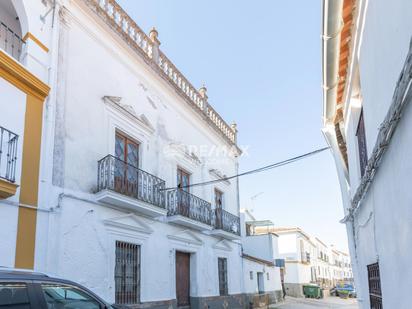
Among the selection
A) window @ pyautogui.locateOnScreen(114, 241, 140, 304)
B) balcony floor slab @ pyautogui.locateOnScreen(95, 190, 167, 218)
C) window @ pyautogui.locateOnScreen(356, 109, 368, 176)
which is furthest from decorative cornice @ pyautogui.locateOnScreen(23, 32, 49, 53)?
window @ pyautogui.locateOnScreen(356, 109, 368, 176)

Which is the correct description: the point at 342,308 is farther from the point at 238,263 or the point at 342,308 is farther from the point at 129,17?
the point at 129,17

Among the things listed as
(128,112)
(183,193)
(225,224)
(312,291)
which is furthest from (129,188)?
(312,291)

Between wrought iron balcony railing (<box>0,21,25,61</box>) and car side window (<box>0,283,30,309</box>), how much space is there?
5.91 meters

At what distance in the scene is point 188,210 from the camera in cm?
1267

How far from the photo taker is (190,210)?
12828mm

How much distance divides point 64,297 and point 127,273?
585 centimetres

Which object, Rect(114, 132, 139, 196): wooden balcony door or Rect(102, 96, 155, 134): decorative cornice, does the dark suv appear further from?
Rect(102, 96, 155, 134): decorative cornice

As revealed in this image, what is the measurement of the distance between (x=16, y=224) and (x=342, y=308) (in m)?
18.9

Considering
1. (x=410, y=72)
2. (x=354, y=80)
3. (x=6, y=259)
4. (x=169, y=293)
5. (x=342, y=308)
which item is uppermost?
(x=354, y=80)

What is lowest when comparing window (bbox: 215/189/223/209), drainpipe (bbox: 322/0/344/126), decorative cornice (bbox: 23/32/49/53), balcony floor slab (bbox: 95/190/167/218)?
balcony floor slab (bbox: 95/190/167/218)

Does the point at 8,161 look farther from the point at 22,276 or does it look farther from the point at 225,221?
the point at 225,221

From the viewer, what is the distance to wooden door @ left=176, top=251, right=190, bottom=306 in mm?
12281

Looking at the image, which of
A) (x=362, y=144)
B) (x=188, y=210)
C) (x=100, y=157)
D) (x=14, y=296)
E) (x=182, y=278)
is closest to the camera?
(x=14, y=296)

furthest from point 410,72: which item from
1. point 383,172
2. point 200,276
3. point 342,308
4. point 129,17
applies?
point 342,308
